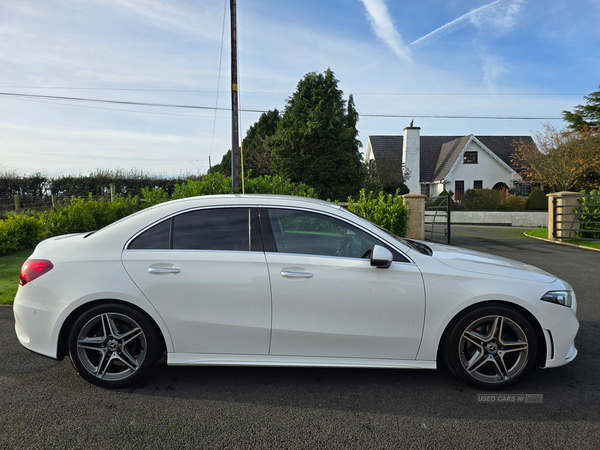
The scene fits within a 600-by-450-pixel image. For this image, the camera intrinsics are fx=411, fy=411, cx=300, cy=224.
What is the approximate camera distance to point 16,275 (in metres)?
8.06

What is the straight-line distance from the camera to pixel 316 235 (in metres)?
3.68

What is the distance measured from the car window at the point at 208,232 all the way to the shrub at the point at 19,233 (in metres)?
9.11

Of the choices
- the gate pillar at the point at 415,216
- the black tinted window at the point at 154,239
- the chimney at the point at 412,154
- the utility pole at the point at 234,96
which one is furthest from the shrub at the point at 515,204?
the black tinted window at the point at 154,239

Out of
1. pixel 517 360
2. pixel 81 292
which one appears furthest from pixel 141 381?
pixel 517 360

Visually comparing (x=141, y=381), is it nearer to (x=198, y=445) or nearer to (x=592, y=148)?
→ (x=198, y=445)

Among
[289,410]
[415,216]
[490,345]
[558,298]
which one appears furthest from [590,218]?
[289,410]

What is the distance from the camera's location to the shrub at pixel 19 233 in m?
10.3

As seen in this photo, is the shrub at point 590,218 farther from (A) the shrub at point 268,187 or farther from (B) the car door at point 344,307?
(B) the car door at point 344,307

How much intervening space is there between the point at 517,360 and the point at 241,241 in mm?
2476

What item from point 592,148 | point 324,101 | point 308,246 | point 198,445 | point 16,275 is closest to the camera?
point 198,445

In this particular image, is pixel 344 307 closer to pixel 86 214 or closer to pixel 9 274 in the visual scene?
pixel 9 274

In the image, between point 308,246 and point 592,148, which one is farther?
point 592,148

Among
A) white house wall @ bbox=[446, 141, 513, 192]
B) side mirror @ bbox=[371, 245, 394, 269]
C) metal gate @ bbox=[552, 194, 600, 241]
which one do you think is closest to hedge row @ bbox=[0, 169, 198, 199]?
metal gate @ bbox=[552, 194, 600, 241]

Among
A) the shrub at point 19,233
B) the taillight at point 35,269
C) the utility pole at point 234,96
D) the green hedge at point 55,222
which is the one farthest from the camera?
the utility pole at point 234,96
